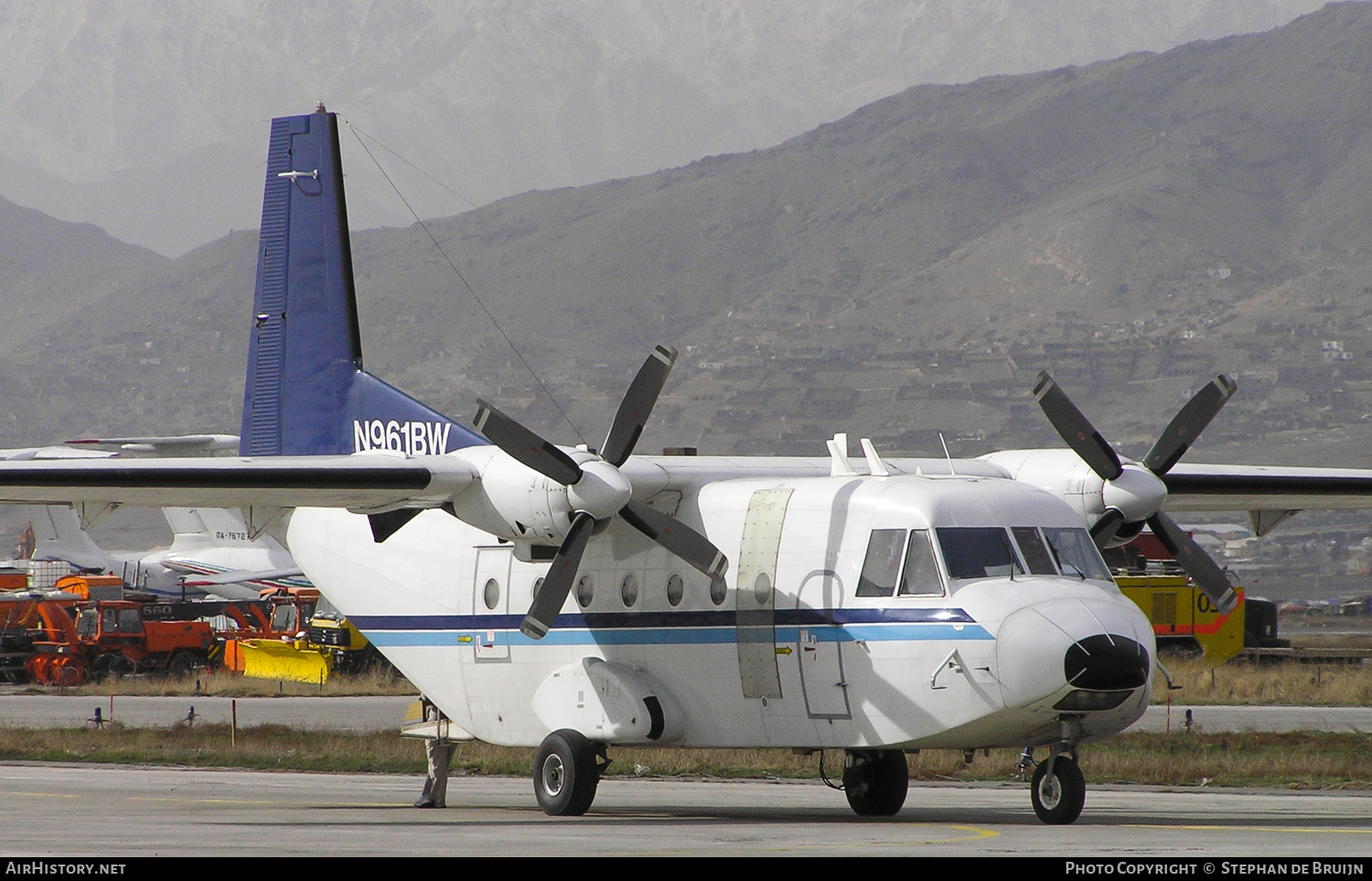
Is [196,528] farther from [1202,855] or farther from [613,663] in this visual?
[1202,855]

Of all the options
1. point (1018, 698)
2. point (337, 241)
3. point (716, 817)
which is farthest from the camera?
point (337, 241)

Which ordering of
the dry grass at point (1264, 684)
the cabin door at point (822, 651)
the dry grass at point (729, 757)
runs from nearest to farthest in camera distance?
the cabin door at point (822, 651) → the dry grass at point (729, 757) → the dry grass at point (1264, 684)

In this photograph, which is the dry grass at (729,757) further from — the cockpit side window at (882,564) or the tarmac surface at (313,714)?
the cockpit side window at (882,564)

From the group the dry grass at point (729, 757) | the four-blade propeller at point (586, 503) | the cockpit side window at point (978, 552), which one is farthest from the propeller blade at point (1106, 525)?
the dry grass at point (729, 757)

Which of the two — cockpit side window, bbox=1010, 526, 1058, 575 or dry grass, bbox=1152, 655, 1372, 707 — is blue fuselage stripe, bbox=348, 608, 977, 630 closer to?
cockpit side window, bbox=1010, 526, 1058, 575

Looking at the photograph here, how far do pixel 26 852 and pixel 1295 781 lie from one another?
17.1 m

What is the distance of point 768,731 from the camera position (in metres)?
18.7

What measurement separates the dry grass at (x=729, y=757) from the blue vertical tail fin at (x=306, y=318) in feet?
17.6

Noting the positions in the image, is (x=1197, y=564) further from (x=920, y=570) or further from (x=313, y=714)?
(x=313, y=714)

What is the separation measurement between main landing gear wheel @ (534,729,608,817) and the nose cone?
4982 millimetres

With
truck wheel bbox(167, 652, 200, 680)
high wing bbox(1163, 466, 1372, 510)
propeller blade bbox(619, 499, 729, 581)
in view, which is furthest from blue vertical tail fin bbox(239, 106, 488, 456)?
truck wheel bbox(167, 652, 200, 680)

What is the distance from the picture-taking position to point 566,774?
1912 centimetres

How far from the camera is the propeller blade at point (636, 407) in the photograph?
18938mm
